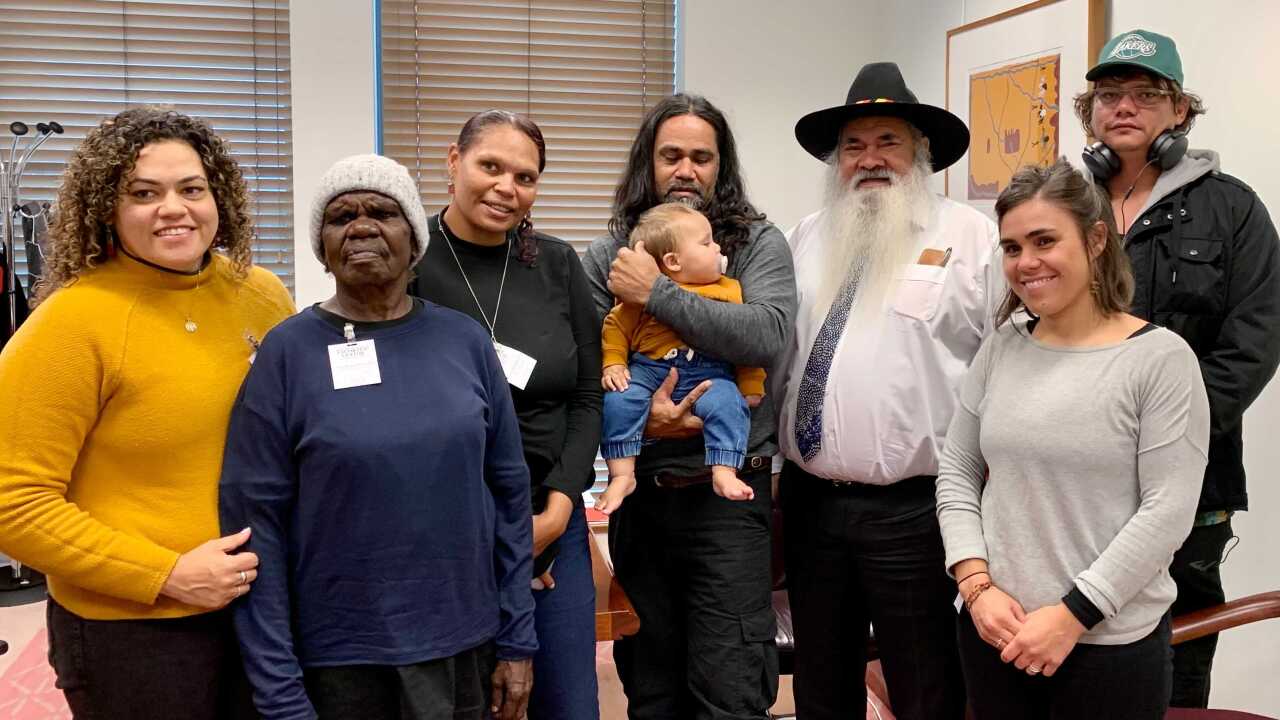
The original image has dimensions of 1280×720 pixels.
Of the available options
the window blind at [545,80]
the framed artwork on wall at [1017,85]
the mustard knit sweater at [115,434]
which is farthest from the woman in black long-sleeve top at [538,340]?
the window blind at [545,80]

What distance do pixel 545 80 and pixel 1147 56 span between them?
3.03 m

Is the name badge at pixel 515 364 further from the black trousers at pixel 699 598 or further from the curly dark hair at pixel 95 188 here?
the curly dark hair at pixel 95 188

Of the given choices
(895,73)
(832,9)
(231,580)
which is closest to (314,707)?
(231,580)

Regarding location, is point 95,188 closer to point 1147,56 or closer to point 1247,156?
point 1147,56

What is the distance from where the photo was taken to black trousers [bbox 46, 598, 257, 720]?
5.06 feet

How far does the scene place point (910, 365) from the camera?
2.11 m

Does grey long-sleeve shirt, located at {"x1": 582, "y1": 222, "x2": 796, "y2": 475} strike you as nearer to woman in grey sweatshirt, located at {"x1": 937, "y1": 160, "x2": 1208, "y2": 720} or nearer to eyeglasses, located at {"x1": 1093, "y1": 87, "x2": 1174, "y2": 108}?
woman in grey sweatshirt, located at {"x1": 937, "y1": 160, "x2": 1208, "y2": 720}

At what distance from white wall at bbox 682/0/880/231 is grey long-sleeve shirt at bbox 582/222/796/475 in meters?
2.58

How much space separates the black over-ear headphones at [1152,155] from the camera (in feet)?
7.50

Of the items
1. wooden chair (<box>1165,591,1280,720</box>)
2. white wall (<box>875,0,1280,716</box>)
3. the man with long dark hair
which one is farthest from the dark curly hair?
white wall (<box>875,0,1280,716</box>)

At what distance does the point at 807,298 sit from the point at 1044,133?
5.55 feet

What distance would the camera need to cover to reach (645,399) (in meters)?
2.06

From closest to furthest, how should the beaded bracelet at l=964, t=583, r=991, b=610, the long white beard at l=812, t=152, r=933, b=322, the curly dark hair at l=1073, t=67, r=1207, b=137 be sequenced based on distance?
the beaded bracelet at l=964, t=583, r=991, b=610, the long white beard at l=812, t=152, r=933, b=322, the curly dark hair at l=1073, t=67, r=1207, b=137

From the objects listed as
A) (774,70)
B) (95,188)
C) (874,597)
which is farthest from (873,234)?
(774,70)
